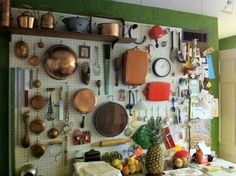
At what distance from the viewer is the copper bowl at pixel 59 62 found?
1.85 meters

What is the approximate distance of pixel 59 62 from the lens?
1.86m

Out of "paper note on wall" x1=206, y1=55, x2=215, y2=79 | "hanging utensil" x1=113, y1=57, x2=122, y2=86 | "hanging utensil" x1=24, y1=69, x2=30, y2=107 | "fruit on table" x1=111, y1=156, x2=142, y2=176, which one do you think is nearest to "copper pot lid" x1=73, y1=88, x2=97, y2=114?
"hanging utensil" x1=113, y1=57, x2=122, y2=86

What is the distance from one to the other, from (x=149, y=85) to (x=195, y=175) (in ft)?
2.66

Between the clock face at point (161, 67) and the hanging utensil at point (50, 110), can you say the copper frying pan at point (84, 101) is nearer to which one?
the hanging utensil at point (50, 110)

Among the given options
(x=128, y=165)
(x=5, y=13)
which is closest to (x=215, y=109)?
(x=128, y=165)

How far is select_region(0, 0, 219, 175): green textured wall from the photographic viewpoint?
182cm

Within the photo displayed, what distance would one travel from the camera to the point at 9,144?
179cm

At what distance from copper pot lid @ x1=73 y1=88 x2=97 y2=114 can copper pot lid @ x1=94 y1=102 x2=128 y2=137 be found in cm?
9

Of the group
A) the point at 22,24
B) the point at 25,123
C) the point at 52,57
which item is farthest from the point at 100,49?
the point at 25,123

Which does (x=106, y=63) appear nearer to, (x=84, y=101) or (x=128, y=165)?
(x=84, y=101)

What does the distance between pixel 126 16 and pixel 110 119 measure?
91 cm

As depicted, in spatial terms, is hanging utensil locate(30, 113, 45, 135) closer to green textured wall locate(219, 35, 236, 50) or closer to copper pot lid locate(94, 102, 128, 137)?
copper pot lid locate(94, 102, 128, 137)

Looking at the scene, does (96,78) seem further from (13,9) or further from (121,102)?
(13,9)

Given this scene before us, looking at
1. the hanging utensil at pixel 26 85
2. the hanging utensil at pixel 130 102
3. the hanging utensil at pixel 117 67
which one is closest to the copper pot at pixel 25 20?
the hanging utensil at pixel 26 85
